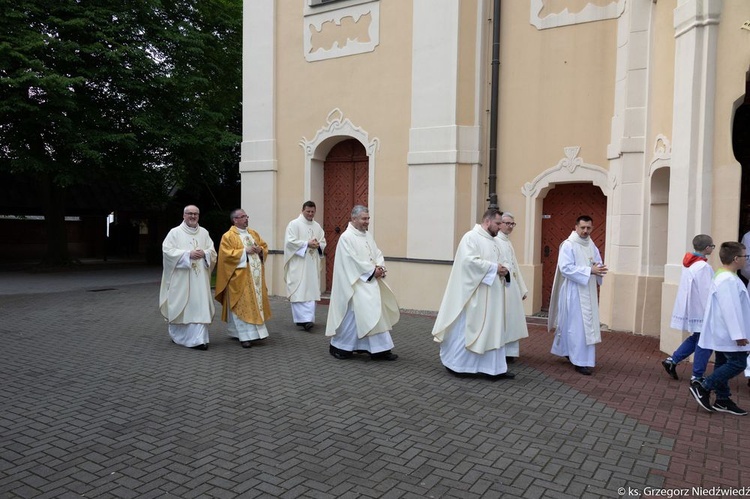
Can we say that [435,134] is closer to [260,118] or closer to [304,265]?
[304,265]

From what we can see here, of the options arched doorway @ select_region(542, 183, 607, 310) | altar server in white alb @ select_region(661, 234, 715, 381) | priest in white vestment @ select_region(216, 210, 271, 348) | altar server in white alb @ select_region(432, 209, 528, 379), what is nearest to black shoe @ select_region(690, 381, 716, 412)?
altar server in white alb @ select_region(661, 234, 715, 381)

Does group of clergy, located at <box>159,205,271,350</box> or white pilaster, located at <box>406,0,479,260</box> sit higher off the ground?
white pilaster, located at <box>406,0,479,260</box>

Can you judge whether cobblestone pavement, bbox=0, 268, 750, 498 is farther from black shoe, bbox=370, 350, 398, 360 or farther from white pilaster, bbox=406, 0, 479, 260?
white pilaster, bbox=406, 0, 479, 260

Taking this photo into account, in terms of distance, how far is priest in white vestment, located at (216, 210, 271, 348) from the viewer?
8289 millimetres

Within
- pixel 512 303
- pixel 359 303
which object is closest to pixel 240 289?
pixel 359 303

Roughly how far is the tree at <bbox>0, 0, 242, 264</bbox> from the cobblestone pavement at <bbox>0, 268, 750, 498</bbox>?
35.2ft

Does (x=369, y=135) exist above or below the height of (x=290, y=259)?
above

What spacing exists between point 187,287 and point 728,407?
654 cm

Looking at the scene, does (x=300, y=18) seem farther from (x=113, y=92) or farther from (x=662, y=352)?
(x=662, y=352)

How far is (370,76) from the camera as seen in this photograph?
12.1 meters

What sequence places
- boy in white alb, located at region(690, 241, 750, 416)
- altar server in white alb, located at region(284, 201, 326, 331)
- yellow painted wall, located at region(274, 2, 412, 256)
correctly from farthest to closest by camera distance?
yellow painted wall, located at region(274, 2, 412, 256)
altar server in white alb, located at region(284, 201, 326, 331)
boy in white alb, located at region(690, 241, 750, 416)

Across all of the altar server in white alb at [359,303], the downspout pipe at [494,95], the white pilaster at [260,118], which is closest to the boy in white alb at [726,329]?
the altar server in white alb at [359,303]

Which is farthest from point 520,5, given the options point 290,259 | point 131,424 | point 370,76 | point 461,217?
point 131,424

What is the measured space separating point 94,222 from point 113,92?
9533mm
